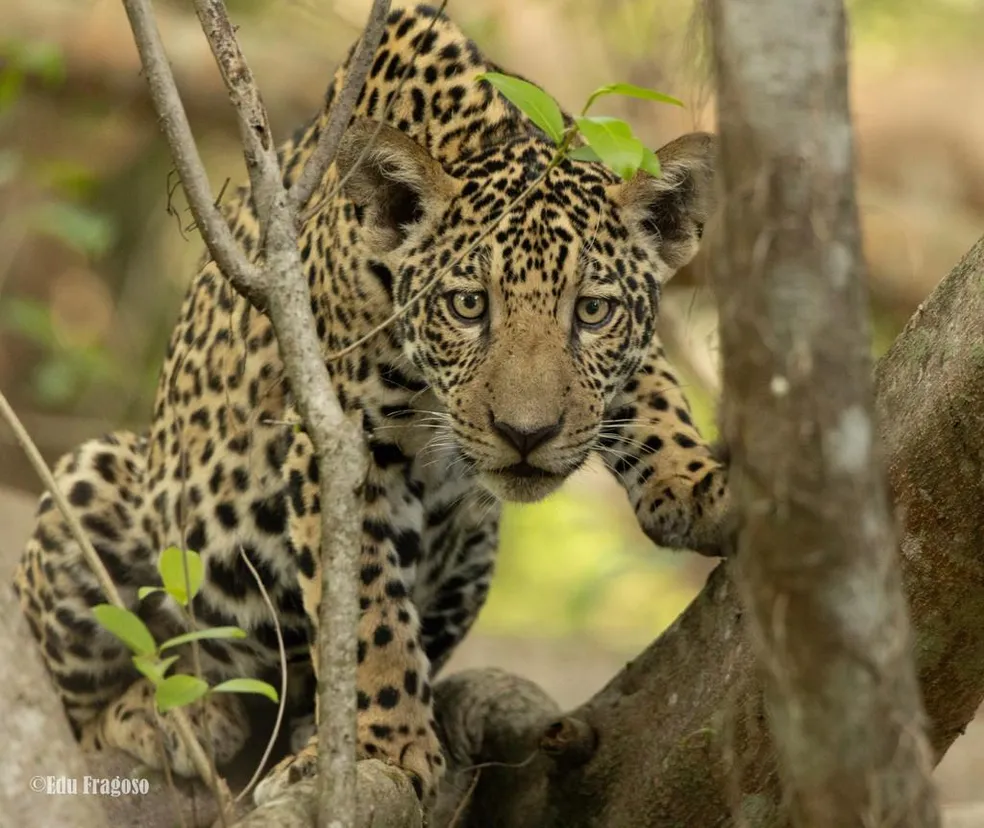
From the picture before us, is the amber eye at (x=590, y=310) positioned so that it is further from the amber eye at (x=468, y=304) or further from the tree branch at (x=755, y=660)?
the tree branch at (x=755, y=660)

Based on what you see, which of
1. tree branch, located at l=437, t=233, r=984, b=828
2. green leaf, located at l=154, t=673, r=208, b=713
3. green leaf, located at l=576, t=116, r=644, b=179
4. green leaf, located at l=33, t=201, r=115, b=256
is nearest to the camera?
green leaf, located at l=154, t=673, r=208, b=713

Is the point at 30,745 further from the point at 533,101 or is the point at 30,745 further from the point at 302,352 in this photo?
the point at 533,101

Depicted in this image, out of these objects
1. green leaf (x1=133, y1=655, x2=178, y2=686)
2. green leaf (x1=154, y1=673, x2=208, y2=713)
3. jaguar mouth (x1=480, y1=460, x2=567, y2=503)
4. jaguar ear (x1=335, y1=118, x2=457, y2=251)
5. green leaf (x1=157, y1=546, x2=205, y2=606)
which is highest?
jaguar ear (x1=335, y1=118, x2=457, y2=251)

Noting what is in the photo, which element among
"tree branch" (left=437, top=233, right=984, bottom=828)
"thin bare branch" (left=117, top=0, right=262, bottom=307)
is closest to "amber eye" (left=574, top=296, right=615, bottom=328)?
"tree branch" (left=437, top=233, right=984, bottom=828)

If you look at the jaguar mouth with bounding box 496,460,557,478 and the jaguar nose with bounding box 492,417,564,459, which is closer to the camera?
the jaguar nose with bounding box 492,417,564,459

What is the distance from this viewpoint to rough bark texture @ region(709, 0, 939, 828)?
2680 mm

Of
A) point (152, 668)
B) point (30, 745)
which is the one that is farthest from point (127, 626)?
point (30, 745)

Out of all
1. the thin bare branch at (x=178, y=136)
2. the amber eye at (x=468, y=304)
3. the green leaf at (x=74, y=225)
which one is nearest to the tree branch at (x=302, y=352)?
the thin bare branch at (x=178, y=136)

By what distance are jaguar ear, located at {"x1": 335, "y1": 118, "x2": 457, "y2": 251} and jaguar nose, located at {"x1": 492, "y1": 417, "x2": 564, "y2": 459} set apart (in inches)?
33.7

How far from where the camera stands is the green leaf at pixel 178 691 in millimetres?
3439

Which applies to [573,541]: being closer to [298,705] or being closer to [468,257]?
[298,705]

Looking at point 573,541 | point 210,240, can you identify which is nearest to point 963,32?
point 573,541

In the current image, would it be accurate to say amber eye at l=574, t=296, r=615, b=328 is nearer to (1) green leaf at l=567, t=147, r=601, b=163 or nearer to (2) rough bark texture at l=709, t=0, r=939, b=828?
(1) green leaf at l=567, t=147, r=601, b=163

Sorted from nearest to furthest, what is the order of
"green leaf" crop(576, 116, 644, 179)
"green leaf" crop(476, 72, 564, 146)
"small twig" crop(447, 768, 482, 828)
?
"green leaf" crop(576, 116, 644, 179) → "green leaf" crop(476, 72, 564, 146) → "small twig" crop(447, 768, 482, 828)
